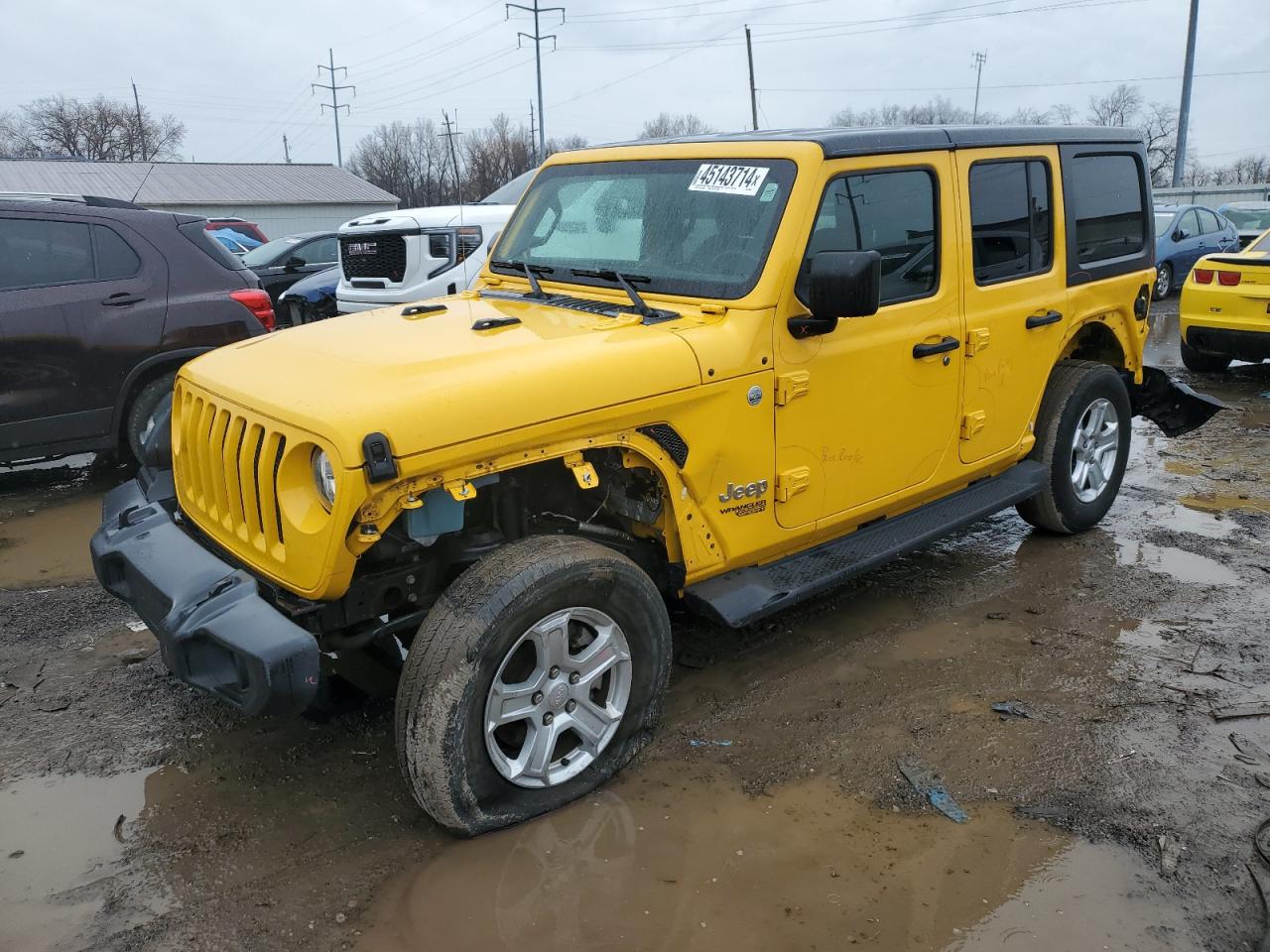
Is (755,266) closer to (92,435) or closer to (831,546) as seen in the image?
(831,546)

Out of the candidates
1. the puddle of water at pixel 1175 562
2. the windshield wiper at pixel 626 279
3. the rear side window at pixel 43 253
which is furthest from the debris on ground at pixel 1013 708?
the rear side window at pixel 43 253

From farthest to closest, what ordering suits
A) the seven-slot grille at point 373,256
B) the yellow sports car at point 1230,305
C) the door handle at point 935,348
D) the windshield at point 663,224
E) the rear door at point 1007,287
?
the seven-slot grille at point 373,256 → the yellow sports car at point 1230,305 → the rear door at point 1007,287 → the door handle at point 935,348 → the windshield at point 663,224

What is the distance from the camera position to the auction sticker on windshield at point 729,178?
365cm

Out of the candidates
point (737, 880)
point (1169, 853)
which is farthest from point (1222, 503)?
point (737, 880)

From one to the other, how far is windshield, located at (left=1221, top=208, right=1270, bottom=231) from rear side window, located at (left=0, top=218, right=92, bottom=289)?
18.5 meters

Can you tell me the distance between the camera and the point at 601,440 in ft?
10.1

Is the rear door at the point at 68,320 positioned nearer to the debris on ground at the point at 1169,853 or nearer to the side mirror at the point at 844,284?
the side mirror at the point at 844,284

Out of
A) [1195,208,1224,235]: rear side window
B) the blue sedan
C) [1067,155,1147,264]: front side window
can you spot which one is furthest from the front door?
[1195,208,1224,235]: rear side window

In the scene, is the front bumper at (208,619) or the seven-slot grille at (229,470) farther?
the seven-slot grille at (229,470)

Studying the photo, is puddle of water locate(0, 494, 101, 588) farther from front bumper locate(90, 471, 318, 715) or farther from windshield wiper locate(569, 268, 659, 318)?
windshield wiper locate(569, 268, 659, 318)

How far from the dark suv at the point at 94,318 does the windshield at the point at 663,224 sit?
308cm

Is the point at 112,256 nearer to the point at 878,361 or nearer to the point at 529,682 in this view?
the point at 529,682

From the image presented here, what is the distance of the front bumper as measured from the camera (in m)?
2.63

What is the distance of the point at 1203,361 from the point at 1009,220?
22.0ft
